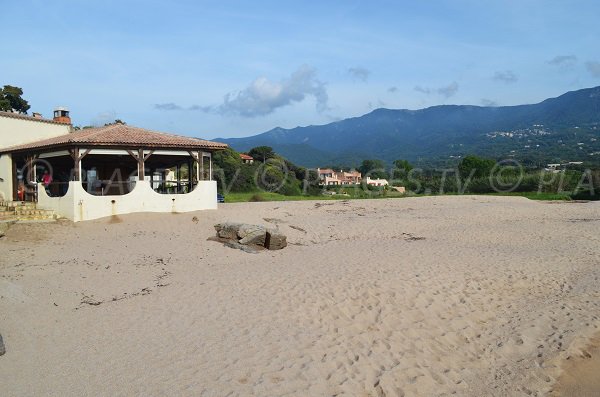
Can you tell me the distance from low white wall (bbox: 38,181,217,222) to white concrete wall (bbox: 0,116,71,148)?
17.7 feet

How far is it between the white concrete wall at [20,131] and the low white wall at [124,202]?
17.7 ft

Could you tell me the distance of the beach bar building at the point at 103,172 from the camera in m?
17.5

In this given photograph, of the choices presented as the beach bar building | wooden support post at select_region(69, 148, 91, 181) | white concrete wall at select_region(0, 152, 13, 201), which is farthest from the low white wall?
white concrete wall at select_region(0, 152, 13, 201)

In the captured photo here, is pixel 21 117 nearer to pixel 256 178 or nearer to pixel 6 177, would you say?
pixel 6 177

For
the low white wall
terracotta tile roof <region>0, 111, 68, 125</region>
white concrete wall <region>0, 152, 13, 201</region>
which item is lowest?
the low white wall

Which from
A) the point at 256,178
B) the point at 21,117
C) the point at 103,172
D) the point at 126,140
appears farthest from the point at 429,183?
the point at 21,117

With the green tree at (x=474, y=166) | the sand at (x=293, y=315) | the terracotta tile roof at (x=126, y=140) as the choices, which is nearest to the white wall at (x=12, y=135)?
the terracotta tile roof at (x=126, y=140)

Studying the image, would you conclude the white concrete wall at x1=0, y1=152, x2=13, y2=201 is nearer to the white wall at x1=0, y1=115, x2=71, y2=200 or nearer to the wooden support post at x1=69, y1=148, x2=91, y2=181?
the white wall at x1=0, y1=115, x2=71, y2=200

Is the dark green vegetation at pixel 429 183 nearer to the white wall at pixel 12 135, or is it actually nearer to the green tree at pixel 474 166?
the green tree at pixel 474 166

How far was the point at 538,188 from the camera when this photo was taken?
38.5 metres

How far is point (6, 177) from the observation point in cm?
2194

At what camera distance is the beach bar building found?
17.5 metres

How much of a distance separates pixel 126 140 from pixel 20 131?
7.98 metres

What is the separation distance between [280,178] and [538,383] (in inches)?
1794
